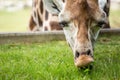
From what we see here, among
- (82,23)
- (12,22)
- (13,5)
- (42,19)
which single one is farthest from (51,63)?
(13,5)

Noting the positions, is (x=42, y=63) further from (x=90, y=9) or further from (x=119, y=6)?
(x=119, y=6)

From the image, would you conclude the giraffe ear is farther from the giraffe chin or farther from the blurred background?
the blurred background

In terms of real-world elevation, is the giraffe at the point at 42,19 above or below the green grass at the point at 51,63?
below

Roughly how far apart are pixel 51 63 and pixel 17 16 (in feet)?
42.4

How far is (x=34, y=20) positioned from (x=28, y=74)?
4.28 m

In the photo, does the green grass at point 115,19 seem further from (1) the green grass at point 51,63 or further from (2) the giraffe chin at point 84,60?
(2) the giraffe chin at point 84,60

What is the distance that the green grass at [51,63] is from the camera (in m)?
4.13

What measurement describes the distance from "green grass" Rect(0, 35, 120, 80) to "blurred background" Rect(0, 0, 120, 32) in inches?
284

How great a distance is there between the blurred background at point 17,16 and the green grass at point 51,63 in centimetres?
721

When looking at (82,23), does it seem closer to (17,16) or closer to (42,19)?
(42,19)

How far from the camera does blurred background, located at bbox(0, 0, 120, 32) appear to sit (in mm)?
13906

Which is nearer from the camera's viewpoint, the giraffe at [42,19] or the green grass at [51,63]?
the green grass at [51,63]

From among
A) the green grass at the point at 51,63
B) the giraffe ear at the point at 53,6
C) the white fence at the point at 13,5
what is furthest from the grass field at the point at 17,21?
the giraffe ear at the point at 53,6

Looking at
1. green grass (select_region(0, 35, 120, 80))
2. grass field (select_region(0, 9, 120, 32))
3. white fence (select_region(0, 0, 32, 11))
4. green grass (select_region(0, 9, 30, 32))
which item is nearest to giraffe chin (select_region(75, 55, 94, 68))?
green grass (select_region(0, 35, 120, 80))
